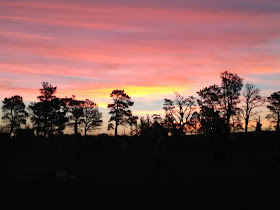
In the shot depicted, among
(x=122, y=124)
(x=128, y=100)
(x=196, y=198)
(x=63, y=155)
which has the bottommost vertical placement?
(x=196, y=198)

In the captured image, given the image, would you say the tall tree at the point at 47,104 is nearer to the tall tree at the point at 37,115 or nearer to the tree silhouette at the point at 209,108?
the tall tree at the point at 37,115

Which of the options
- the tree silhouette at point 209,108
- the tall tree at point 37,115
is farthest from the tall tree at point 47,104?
the tree silhouette at point 209,108

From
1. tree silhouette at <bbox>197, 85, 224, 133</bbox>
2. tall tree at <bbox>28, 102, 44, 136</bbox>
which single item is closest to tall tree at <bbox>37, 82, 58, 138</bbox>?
tall tree at <bbox>28, 102, 44, 136</bbox>

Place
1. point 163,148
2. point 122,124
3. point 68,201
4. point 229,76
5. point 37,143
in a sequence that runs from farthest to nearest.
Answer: point 122,124 → point 229,76 → point 37,143 → point 163,148 → point 68,201

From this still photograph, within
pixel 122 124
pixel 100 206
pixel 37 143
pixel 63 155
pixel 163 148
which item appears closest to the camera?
pixel 100 206

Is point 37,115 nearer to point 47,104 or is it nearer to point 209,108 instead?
point 47,104

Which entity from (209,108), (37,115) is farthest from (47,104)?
(209,108)

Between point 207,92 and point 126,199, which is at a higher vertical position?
point 207,92

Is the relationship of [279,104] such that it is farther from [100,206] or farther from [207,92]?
[100,206]

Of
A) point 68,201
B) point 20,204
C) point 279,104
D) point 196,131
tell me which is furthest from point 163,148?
point 279,104

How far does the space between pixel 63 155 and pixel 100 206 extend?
274 inches

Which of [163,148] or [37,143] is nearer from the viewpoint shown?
[163,148]

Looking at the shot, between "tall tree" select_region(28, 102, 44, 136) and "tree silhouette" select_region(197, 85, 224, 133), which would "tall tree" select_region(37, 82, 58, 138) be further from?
"tree silhouette" select_region(197, 85, 224, 133)

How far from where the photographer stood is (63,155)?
14711 mm
